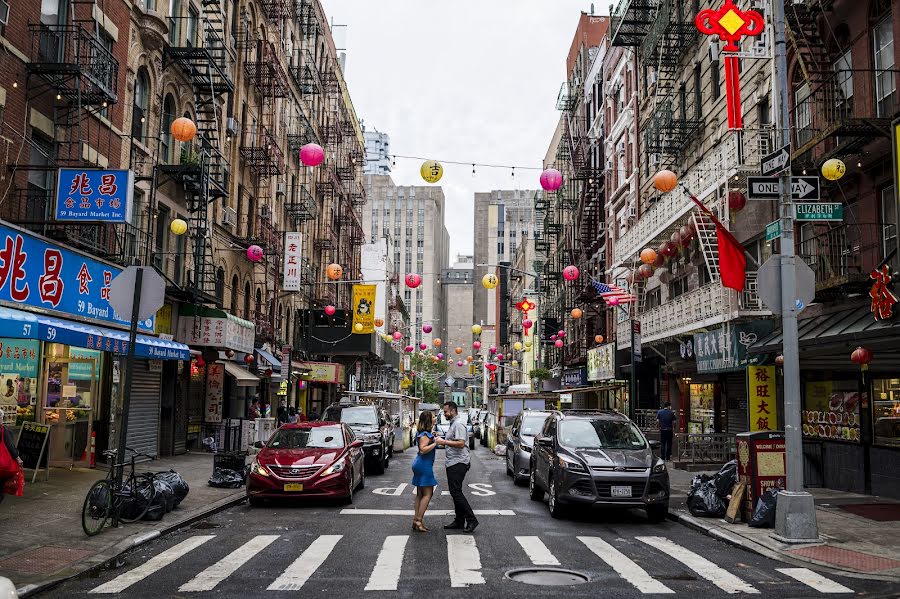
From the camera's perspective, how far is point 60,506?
12430mm

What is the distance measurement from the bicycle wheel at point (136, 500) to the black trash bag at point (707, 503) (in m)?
8.63

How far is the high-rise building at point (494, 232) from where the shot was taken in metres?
170

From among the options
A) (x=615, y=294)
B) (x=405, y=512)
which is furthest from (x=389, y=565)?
(x=615, y=294)

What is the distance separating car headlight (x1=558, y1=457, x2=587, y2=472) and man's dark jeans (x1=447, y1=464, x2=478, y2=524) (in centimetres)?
189

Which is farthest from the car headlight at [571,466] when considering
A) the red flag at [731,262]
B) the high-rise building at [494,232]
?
the high-rise building at [494,232]

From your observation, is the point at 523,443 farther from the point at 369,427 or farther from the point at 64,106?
the point at 64,106

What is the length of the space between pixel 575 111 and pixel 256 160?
2707 centimetres

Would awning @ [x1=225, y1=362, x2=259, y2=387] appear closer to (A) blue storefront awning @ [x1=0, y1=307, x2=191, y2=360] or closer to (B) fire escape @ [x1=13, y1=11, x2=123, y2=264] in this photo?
(A) blue storefront awning @ [x1=0, y1=307, x2=191, y2=360]

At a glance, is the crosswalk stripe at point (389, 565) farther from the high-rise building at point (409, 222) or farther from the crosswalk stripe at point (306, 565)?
the high-rise building at point (409, 222)

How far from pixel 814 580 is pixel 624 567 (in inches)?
79.5

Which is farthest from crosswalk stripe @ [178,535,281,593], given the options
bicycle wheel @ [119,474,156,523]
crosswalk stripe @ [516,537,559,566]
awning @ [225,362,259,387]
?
awning @ [225,362,259,387]

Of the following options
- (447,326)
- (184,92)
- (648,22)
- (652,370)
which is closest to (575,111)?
(648,22)

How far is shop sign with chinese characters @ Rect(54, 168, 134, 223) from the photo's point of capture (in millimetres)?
15633

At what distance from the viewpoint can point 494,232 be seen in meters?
174
